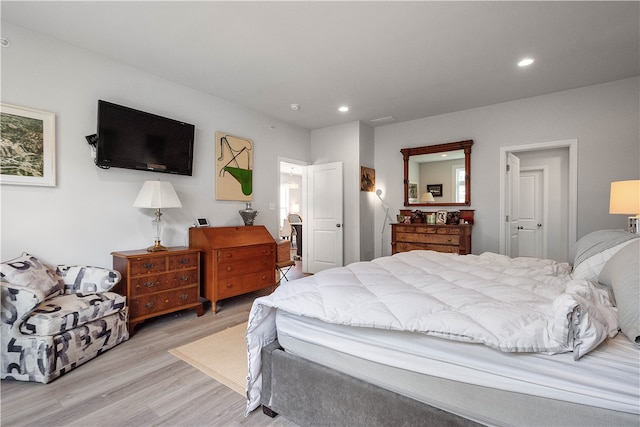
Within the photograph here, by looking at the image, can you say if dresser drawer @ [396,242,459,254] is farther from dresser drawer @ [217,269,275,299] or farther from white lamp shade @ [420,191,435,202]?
dresser drawer @ [217,269,275,299]

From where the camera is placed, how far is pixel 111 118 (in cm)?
285

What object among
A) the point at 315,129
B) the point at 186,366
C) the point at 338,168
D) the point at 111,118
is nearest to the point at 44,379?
the point at 186,366

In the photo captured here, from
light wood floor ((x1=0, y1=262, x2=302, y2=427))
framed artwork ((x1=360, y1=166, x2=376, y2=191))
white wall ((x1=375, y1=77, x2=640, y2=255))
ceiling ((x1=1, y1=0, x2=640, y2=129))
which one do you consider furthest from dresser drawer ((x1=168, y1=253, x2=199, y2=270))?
white wall ((x1=375, y1=77, x2=640, y2=255))

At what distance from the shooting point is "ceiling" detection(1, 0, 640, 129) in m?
2.23

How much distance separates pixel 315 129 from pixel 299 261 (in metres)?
2.96

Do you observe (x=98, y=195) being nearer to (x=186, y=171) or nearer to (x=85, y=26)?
(x=186, y=171)

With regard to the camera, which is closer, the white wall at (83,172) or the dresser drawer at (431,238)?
the white wall at (83,172)

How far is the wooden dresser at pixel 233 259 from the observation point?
10.8ft

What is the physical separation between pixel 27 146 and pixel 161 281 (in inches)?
62.1

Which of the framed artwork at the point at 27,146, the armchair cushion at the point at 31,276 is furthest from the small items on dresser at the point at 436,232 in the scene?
the framed artwork at the point at 27,146

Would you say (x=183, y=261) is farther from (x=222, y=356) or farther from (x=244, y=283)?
(x=222, y=356)

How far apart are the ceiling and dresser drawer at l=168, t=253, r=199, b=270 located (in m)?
2.01

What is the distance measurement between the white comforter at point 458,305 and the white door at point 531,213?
3.74 m

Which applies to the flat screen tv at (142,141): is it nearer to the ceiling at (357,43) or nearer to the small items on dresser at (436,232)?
the ceiling at (357,43)
